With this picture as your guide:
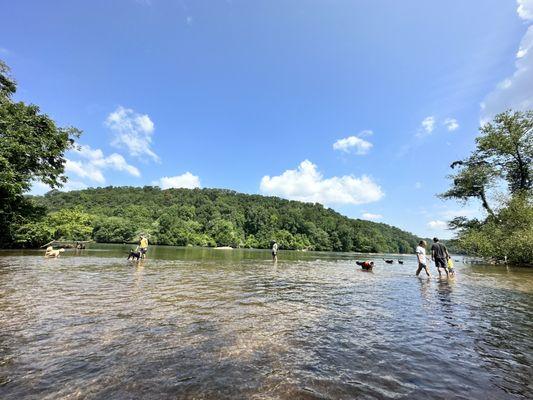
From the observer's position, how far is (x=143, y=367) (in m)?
4.70

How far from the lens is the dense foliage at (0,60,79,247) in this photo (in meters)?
26.3

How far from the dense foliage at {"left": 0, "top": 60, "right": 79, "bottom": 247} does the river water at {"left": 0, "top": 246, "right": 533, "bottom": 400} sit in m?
21.6

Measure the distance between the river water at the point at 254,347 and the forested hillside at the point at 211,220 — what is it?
117832 millimetres

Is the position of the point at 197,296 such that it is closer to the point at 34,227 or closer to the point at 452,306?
the point at 452,306

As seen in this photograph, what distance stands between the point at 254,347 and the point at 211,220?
149 m

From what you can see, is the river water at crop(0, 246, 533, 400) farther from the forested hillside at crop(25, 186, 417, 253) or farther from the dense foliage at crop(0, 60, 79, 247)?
the forested hillside at crop(25, 186, 417, 253)

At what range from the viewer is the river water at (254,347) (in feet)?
13.6

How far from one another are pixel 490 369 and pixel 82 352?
7.07m

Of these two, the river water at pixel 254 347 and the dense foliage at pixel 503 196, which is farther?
the dense foliage at pixel 503 196

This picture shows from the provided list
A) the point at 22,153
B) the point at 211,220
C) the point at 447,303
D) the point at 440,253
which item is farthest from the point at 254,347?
the point at 211,220

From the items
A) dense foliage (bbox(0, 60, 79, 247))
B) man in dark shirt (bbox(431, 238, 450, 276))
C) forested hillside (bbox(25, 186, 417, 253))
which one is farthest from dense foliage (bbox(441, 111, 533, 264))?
A: forested hillside (bbox(25, 186, 417, 253))

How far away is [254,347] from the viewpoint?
5.80 metres

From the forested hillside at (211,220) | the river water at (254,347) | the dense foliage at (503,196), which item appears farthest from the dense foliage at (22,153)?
the forested hillside at (211,220)

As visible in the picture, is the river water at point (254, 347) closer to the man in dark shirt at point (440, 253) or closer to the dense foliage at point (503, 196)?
the man in dark shirt at point (440, 253)
